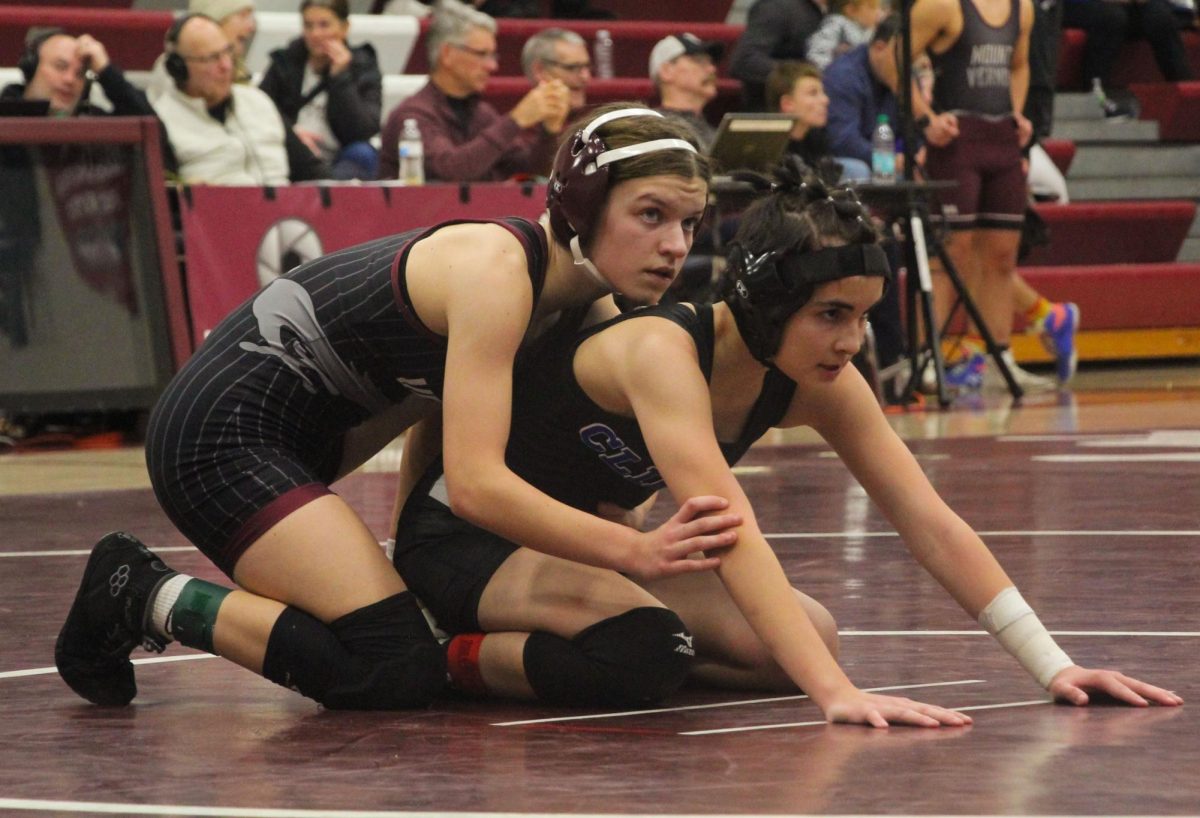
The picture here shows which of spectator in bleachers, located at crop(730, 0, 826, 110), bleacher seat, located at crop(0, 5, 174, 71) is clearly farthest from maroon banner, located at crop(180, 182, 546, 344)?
spectator in bleachers, located at crop(730, 0, 826, 110)

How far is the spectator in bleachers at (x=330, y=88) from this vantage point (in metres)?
8.03

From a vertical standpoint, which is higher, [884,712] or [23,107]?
[23,107]

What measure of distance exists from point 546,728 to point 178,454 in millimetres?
707

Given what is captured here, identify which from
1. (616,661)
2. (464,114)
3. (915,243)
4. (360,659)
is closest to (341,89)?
(464,114)

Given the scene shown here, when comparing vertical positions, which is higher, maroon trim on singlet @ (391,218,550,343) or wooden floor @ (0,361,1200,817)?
maroon trim on singlet @ (391,218,550,343)

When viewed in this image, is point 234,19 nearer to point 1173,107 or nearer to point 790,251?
point 790,251

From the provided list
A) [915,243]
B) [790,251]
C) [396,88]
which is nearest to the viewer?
[790,251]

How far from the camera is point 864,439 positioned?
281cm

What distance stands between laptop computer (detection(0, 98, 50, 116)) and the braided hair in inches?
177

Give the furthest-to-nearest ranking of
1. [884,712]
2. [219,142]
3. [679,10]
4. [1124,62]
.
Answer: [1124,62], [679,10], [219,142], [884,712]

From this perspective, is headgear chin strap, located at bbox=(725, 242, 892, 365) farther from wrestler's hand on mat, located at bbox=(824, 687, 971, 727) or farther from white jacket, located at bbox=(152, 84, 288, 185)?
white jacket, located at bbox=(152, 84, 288, 185)

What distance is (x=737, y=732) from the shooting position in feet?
8.29

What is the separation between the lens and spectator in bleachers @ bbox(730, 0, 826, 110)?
9352 millimetres

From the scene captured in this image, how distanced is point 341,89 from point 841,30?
2.65 m
